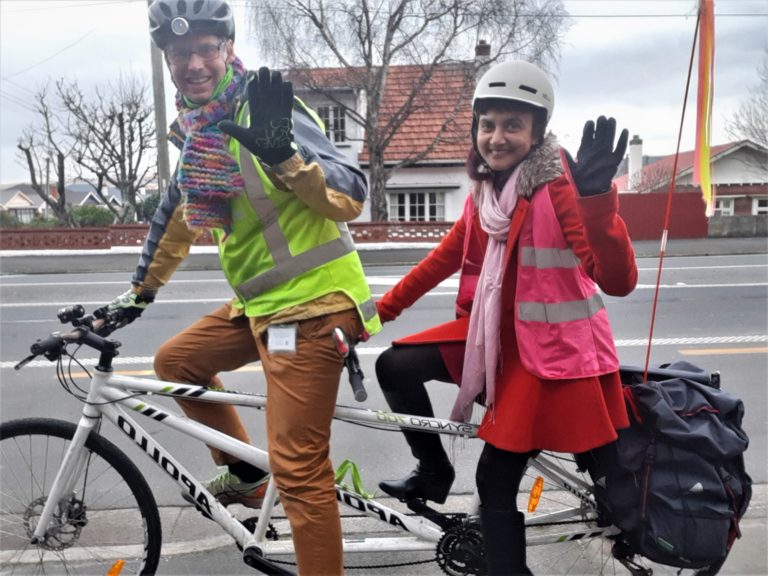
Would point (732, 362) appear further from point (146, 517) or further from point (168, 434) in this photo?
point (146, 517)

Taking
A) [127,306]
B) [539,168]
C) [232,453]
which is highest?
[539,168]

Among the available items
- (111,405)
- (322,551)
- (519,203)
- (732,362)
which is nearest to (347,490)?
(322,551)

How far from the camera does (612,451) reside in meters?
2.07

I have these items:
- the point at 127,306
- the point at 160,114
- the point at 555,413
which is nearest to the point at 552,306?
the point at 555,413

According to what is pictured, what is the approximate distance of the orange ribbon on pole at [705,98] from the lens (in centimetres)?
180

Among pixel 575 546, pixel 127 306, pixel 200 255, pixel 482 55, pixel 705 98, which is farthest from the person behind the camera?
pixel 482 55

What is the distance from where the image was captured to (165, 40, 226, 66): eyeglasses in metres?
2.06

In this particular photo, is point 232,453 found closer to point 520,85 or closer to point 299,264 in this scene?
point 299,264

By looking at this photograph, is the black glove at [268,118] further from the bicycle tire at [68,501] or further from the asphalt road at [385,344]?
the asphalt road at [385,344]

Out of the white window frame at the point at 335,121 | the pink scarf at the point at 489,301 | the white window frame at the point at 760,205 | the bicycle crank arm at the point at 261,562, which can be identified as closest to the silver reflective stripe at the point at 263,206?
the pink scarf at the point at 489,301

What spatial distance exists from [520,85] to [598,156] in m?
0.39

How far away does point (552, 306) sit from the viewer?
6.38 feet

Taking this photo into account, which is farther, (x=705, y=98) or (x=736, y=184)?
(x=736, y=184)

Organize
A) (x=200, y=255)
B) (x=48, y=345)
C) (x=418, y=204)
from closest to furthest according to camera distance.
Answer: (x=48, y=345)
(x=200, y=255)
(x=418, y=204)
